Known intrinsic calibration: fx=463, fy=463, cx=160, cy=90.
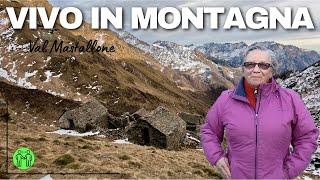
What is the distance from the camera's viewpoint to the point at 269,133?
6242 mm

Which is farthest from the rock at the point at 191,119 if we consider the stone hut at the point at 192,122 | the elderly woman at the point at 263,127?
the elderly woman at the point at 263,127

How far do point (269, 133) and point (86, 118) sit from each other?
29.5 meters

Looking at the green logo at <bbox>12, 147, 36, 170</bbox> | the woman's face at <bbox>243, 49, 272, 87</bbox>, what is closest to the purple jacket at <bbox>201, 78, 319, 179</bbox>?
the woman's face at <bbox>243, 49, 272, 87</bbox>

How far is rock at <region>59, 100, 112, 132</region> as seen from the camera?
34.6 m

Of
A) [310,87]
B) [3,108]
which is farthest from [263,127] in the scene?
[310,87]

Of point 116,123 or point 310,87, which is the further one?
point 310,87

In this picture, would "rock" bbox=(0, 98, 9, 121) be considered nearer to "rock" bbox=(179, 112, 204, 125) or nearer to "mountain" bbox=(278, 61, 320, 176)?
"rock" bbox=(179, 112, 204, 125)

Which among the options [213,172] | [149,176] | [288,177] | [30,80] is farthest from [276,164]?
[30,80]

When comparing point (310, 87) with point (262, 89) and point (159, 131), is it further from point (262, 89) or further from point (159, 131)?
point (262, 89)

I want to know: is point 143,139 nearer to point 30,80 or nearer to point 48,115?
point 48,115

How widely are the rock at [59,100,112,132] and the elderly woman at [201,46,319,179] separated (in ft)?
93.8

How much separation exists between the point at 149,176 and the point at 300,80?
46.5m

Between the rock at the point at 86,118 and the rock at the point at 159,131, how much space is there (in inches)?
210

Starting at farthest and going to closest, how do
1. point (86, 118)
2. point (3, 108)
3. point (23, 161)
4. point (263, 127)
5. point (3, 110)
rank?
point (86, 118) < point (3, 110) < point (3, 108) < point (23, 161) < point (263, 127)
